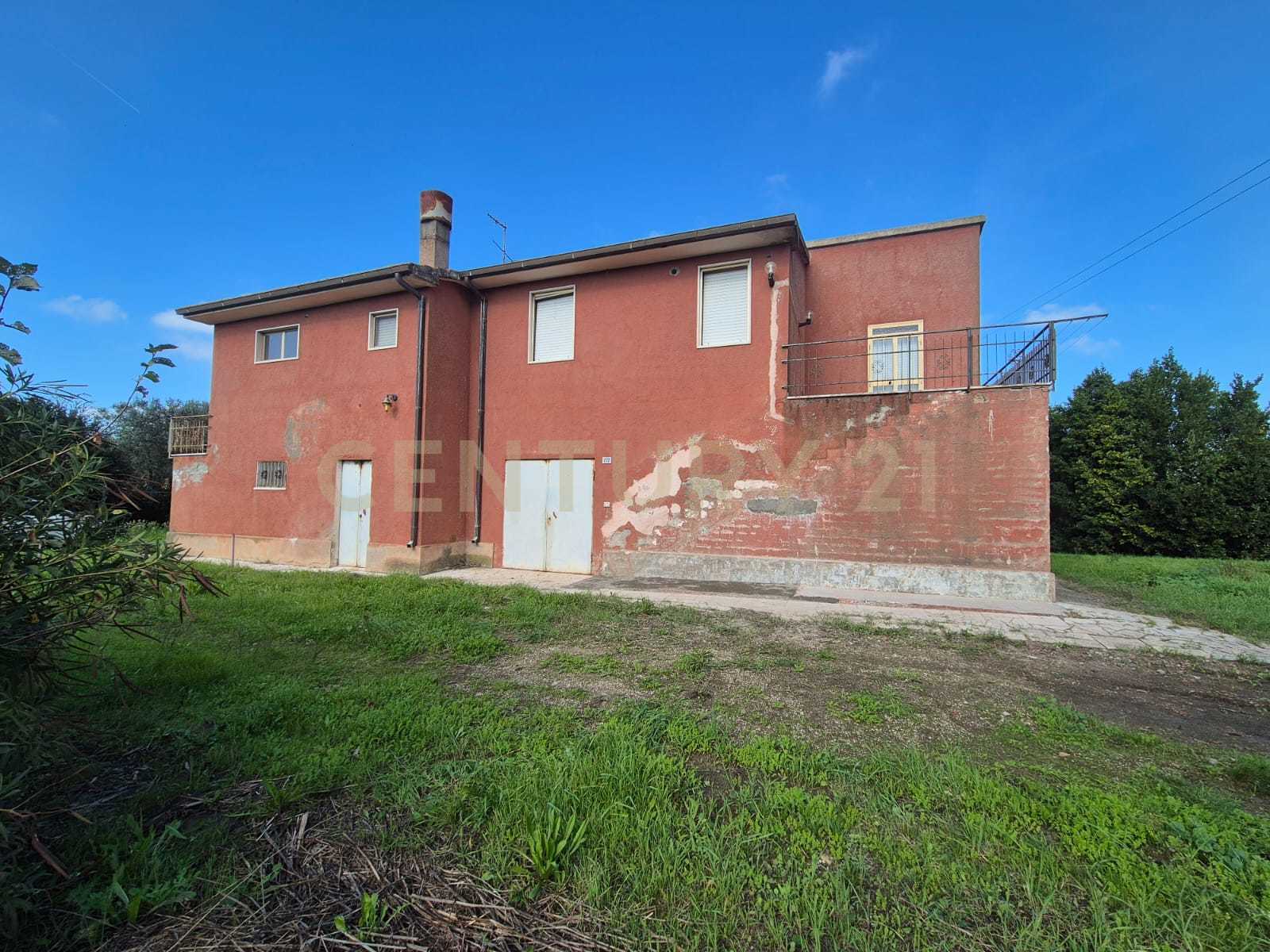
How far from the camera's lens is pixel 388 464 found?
10539 mm

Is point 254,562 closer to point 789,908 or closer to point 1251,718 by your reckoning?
point 789,908

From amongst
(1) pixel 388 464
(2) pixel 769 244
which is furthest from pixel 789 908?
(1) pixel 388 464

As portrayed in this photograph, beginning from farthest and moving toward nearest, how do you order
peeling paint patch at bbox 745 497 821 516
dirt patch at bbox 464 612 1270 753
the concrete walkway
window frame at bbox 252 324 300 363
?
window frame at bbox 252 324 300 363 → peeling paint patch at bbox 745 497 821 516 → the concrete walkway → dirt patch at bbox 464 612 1270 753

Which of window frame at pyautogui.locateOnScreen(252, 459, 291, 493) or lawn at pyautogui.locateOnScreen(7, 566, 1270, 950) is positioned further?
window frame at pyautogui.locateOnScreen(252, 459, 291, 493)

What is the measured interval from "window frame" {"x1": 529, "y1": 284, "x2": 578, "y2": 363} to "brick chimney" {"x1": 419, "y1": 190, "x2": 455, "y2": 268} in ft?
7.29

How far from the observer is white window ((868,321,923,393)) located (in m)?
10.5

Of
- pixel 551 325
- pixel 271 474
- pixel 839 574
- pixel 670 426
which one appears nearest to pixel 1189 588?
pixel 839 574

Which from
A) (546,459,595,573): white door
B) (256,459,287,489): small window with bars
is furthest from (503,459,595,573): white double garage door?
(256,459,287,489): small window with bars

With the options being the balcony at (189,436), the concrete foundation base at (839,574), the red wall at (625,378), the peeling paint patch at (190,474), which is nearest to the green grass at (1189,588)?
the concrete foundation base at (839,574)

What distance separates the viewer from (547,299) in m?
10.9

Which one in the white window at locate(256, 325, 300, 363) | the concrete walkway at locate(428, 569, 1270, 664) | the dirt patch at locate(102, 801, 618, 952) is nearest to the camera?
the dirt patch at locate(102, 801, 618, 952)

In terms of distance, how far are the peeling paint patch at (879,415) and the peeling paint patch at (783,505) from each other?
4.90 feet

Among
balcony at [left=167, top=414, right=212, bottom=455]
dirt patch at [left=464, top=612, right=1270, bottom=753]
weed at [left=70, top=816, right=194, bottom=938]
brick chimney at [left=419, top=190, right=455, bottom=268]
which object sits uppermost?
brick chimney at [left=419, top=190, right=455, bottom=268]

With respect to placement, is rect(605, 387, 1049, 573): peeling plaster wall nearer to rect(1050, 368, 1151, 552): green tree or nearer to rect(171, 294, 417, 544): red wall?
rect(171, 294, 417, 544): red wall
